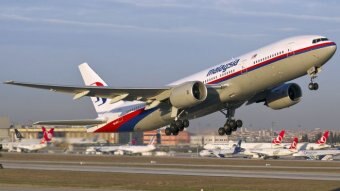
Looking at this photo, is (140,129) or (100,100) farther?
(100,100)

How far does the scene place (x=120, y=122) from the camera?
54594 mm

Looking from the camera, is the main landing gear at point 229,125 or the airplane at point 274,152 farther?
the airplane at point 274,152

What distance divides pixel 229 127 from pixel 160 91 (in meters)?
6.89

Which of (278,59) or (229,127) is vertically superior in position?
(278,59)

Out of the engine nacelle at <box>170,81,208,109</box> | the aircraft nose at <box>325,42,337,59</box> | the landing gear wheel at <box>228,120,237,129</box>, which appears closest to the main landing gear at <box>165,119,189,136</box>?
the engine nacelle at <box>170,81,208,109</box>

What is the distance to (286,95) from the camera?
49812 mm

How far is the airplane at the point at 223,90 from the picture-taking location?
42.7 metres

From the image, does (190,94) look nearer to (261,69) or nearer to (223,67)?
(223,67)

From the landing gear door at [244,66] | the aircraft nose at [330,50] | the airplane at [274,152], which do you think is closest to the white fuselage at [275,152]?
the airplane at [274,152]

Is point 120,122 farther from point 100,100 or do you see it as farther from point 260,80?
point 260,80

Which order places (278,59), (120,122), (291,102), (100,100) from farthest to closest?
1. (100,100)
2. (120,122)
3. (291,102)
4. (278,59)

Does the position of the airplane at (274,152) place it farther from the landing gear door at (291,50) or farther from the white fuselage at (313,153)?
the landing gear door at (291,50)

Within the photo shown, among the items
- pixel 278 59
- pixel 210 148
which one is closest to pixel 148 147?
pixel 210 148

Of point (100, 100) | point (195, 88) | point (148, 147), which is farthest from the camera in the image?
point (148, 147)
